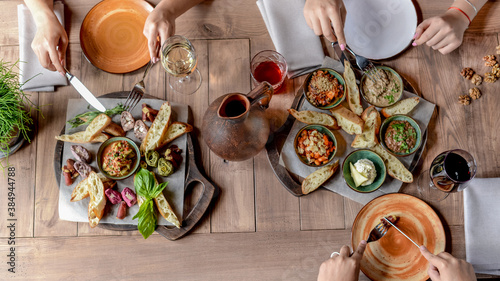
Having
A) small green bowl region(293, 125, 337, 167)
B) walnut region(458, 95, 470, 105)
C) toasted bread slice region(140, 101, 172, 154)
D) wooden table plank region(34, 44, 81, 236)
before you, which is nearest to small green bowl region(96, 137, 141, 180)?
Answer: toasted bread slice region(140, 101, 172, 154)

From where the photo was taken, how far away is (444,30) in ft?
4.74

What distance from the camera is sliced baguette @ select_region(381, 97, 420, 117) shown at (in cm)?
146

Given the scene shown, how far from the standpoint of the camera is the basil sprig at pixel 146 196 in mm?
1365

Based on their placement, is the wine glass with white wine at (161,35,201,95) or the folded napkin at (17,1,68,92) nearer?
the wine glass with white wine at (161,35,201,95)

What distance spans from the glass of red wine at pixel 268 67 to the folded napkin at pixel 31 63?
0.83 meters

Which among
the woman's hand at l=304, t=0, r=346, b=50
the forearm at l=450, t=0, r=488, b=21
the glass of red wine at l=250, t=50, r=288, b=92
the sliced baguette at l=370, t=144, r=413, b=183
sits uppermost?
the forearm at l=450, t=0, r=488, b=21

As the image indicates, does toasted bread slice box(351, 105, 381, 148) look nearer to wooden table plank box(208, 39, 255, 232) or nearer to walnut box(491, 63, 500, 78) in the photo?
wooden table plank box(208, 39, 255, 232)

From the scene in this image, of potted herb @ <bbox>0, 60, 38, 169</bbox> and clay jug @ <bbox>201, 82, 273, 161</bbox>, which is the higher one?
clay jug @ <bbox>201, 82, 273, 161</bbox>

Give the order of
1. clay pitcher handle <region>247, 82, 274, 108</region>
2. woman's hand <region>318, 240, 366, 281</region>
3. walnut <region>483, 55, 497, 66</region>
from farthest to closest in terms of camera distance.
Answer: walnut <region>483, 55, 497, 66</region>
woman's hand <region>318, 240, 366, 281</region>
clay pitcher handle <region>247, 82, 274, 108</region>

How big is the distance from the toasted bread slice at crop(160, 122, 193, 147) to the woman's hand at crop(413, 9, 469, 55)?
1.03 metres

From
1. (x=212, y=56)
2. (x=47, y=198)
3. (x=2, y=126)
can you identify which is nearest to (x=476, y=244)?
(x=212, y=56)

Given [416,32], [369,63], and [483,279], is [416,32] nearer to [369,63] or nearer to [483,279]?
[369,63]

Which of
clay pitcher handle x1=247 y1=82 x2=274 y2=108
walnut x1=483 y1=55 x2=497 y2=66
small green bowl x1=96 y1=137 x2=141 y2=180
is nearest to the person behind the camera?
clay pitcher handle x1=247 y1=82 x2=274 y2=108

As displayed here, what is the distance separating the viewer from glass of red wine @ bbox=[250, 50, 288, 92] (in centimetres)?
147
